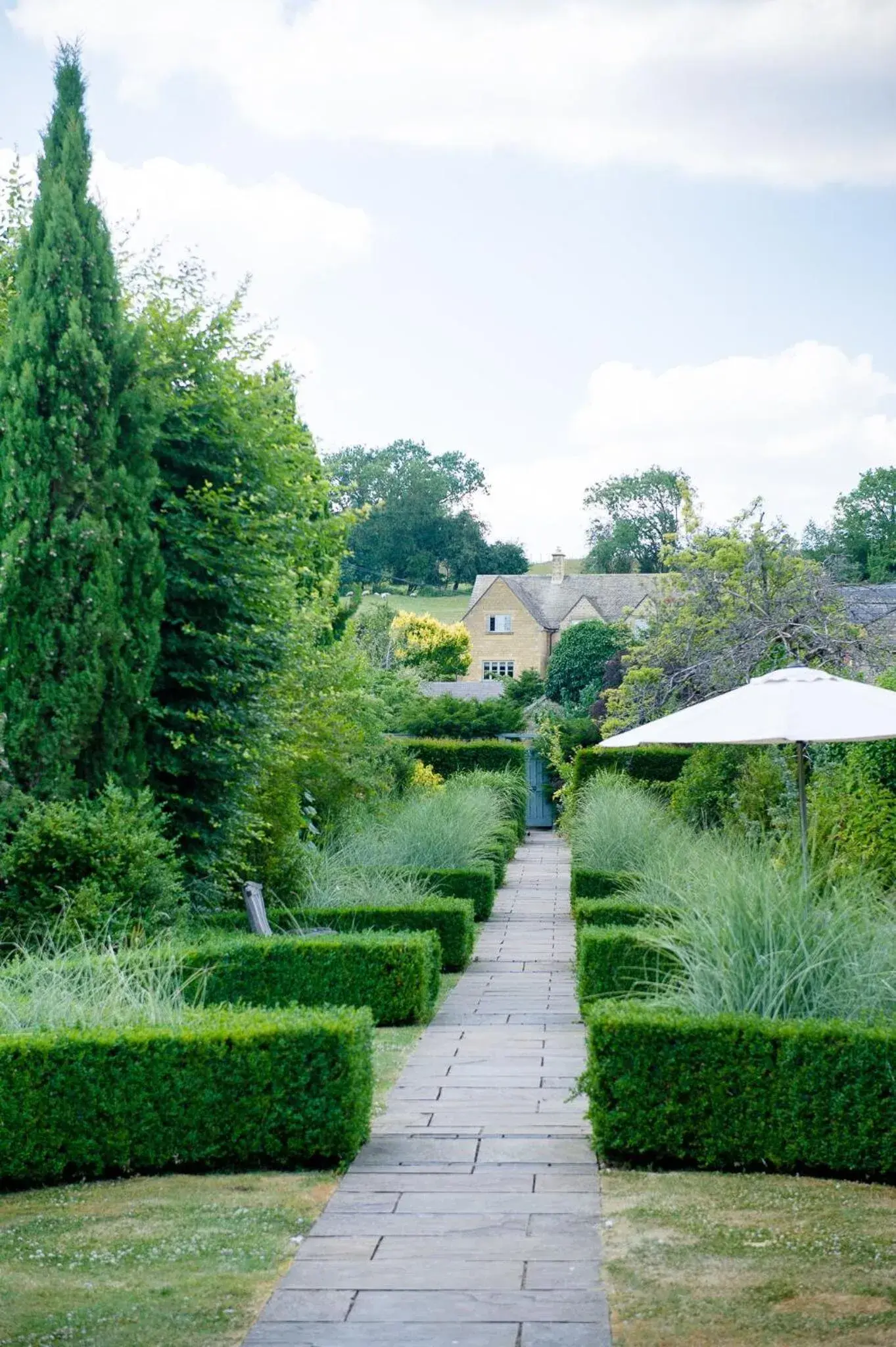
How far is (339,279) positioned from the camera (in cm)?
1634

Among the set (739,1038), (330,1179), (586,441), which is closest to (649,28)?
(739,1038)

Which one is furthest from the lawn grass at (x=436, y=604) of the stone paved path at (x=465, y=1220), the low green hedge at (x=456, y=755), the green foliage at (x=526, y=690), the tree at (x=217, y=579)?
the stone paved path at (x=465, y=1220)

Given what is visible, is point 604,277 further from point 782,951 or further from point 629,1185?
point 629,1185

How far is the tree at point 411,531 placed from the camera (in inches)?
3184

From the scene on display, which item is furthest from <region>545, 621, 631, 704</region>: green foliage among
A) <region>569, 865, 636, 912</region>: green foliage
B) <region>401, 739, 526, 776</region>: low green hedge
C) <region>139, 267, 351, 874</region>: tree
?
<region>139, 267, 351, 874</region>: tree

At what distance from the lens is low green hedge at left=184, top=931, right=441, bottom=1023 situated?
330 inches

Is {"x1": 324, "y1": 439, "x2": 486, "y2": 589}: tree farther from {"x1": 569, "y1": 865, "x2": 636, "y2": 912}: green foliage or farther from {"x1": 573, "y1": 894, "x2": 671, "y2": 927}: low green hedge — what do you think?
{"x1": 573, "y1": 894, "x2": 671, "y2": 927}: low green hedge

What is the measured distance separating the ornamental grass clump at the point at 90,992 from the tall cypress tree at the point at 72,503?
211cm

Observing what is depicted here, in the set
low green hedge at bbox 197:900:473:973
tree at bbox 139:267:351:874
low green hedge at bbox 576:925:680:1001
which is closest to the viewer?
low green hedge at bbox 576:925:680:1001

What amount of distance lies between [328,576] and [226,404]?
742 cm

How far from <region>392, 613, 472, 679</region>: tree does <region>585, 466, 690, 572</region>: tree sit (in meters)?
22.9

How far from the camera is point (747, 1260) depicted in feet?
13.6

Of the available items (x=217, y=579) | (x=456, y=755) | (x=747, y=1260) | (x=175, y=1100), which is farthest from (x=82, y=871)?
(x=456, y=755)

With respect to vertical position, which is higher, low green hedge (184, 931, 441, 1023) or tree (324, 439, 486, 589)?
tree (324, 439, 486, 589)
